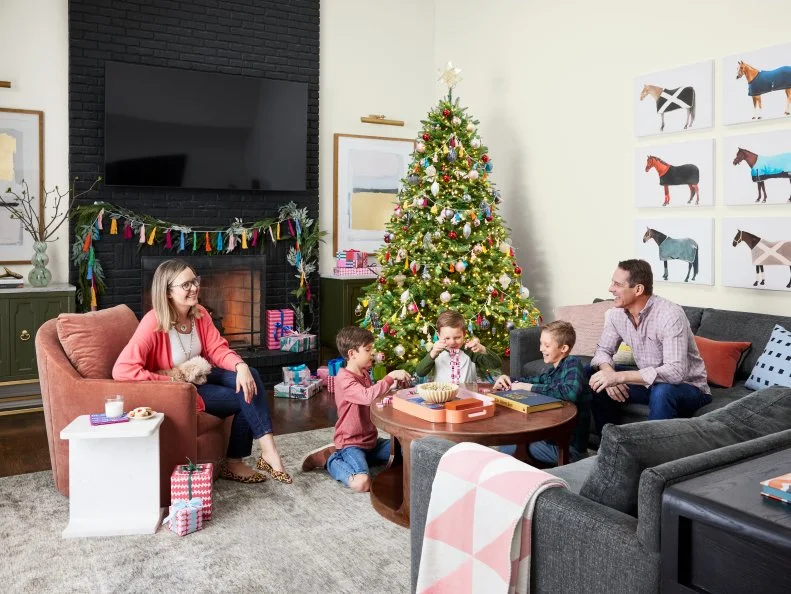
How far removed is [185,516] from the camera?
3.08 m

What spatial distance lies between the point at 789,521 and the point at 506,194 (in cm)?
546

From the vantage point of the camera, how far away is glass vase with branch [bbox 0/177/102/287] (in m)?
5.39

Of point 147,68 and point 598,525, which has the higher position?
point 147,68

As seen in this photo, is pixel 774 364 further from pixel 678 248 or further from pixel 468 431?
pixel 468 431

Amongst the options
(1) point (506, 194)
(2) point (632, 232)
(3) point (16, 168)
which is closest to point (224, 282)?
(3) point (16, 168)

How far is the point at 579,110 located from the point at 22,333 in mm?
4438

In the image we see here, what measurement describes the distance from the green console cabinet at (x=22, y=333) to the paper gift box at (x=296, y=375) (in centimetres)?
165

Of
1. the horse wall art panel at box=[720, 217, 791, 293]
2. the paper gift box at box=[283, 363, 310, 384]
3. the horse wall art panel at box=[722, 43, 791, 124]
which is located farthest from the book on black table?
the paper gift box at box=[283, 363, 310, 384]

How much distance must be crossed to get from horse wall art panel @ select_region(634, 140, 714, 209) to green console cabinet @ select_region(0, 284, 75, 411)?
414cm

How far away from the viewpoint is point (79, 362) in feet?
11.4

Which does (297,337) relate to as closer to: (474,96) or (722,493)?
(474,96)

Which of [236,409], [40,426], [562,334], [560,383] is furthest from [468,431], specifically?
[40,426]

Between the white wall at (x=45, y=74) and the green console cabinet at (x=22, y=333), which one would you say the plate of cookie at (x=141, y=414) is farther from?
the white wall at (x=45, y=74)

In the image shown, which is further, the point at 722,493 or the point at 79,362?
the point at 79,362
